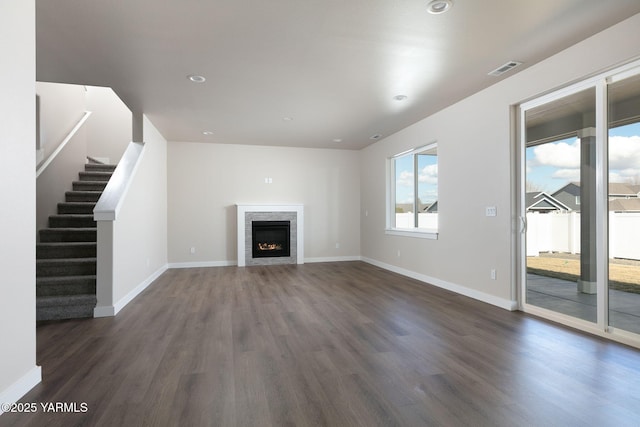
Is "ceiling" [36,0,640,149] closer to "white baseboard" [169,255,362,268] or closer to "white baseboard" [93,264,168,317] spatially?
"white baseboard" [93,264,168,317]

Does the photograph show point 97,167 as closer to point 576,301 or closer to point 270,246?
point 270,246

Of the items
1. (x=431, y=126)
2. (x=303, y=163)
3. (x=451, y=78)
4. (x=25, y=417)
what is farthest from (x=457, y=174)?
(x=25, y=417)

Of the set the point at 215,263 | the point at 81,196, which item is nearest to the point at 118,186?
the point at 81,196

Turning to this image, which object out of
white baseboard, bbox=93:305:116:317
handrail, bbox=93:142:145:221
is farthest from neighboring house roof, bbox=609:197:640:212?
white baseboard, bbox=93:305:116:317

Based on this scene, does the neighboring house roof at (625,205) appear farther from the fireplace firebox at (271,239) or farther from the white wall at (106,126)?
the white wall at (106,126)

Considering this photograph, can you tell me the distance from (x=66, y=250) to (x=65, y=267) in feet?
1.17

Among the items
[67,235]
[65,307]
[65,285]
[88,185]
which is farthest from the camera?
[88,185]

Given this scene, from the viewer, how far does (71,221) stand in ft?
15.3

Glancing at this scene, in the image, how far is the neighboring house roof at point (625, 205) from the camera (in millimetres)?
2717

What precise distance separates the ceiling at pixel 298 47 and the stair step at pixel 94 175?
5.41 ft

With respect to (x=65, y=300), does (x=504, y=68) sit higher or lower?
higher

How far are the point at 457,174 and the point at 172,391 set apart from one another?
4.15 m

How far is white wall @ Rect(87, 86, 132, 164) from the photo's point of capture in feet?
20.9

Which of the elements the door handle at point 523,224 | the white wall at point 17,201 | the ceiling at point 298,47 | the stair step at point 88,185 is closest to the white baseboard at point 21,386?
the white wall at point 17,201
